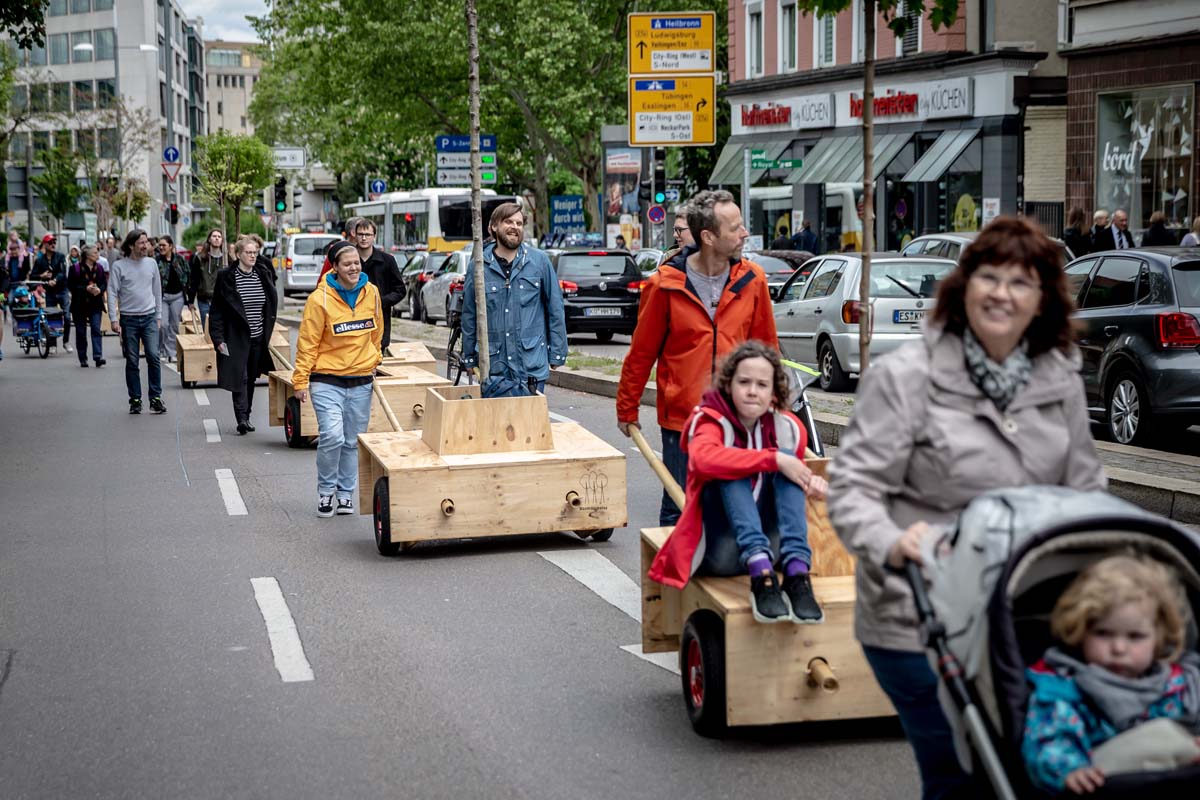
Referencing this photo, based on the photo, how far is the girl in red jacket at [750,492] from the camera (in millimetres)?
5414

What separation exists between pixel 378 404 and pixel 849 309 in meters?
5.61

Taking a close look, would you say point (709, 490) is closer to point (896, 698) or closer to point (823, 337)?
point (896, 698)

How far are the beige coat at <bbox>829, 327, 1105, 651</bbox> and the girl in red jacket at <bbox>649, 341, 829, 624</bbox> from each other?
1.83 meters

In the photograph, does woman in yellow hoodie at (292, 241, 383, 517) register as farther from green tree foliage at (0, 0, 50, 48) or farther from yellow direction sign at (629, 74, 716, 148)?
yellow direction sign at (629, 74, 716, 148)

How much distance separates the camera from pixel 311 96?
192ft

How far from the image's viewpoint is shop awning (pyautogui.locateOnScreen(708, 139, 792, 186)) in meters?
45.6

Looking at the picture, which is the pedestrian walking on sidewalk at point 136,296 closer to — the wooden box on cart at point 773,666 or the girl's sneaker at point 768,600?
the wooden box on cart at point 773,666

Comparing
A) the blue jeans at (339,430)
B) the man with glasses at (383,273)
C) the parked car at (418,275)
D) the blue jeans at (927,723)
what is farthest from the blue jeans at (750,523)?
the parked car at (418,275)

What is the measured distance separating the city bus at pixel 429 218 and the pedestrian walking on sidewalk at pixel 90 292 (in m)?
22.9

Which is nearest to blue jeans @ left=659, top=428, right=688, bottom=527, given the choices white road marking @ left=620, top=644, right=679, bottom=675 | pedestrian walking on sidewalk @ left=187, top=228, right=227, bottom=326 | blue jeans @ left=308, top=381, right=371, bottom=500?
white road marking @ left=620, top=644, right=679, bottom=675

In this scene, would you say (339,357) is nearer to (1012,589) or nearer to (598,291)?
(1012,589)

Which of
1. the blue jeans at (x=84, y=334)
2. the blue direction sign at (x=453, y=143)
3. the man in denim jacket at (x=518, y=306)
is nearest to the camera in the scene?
the man in denim jacket at (x=518, y=306)

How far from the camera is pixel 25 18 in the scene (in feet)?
66.4

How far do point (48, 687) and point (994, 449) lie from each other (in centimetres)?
443
